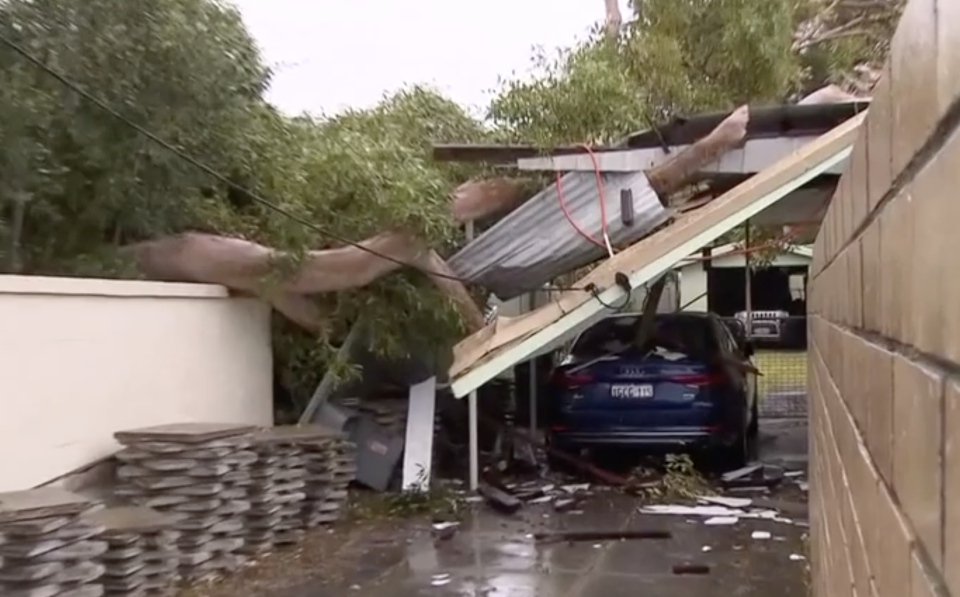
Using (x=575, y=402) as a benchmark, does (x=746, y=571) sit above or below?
below

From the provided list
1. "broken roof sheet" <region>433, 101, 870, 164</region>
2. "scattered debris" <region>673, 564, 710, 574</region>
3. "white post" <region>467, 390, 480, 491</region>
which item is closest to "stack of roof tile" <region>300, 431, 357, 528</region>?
"white post" <region>467, 390, 480, 491</region>

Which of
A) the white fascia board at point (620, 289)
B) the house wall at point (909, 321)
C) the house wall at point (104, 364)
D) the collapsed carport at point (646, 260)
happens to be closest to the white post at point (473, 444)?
the collapsed carport at point (646, 260)

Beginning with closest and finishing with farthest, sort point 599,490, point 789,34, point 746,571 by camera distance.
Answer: point 746,571 < point 599,490 < point 789,34

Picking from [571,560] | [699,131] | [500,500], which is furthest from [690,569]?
[699,131]

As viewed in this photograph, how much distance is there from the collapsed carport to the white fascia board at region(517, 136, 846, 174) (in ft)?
1.77

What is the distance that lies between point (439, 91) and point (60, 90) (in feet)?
15.6

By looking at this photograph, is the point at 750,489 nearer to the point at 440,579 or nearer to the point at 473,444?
the point at 473,444

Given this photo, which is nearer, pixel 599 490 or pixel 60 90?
pixel 60 90

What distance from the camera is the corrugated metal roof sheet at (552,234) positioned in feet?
33.9

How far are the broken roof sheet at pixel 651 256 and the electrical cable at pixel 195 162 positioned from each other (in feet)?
0.80

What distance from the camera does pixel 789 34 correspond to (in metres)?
14.0

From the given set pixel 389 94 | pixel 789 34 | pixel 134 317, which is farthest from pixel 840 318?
pixel 789 34

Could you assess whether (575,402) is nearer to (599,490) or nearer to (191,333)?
(599,490)

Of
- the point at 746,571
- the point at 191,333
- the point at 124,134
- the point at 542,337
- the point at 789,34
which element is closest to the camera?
the point at 746,571
